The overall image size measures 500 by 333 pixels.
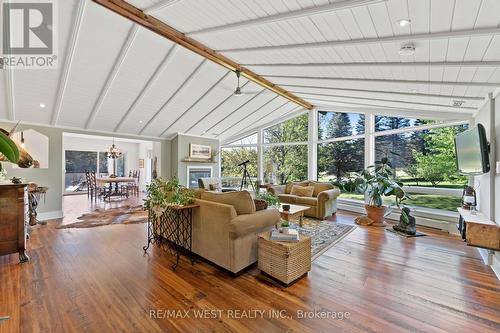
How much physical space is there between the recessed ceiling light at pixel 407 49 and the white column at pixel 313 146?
16.7 feet

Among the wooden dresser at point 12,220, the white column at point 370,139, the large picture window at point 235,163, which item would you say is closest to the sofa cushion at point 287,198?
the white column at point 370,139

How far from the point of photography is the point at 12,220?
2.91 metres

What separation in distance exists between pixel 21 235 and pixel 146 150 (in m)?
8.20

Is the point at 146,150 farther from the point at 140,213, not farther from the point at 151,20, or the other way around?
the point at 151,20

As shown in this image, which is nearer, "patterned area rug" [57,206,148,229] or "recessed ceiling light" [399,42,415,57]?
"recessed ceiling light" [399,42,415,57]

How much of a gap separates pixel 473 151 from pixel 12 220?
20.0ft

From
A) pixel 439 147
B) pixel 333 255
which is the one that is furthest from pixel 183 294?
pixel 439 147

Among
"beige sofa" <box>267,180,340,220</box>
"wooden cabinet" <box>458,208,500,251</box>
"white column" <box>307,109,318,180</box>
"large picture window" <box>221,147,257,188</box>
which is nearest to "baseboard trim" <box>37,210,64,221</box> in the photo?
"large picture window" <box>221,147,257,188</box>

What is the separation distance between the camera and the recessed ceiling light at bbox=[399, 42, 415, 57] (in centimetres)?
205

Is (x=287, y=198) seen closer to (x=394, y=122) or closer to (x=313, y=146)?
(x=313, y=146)

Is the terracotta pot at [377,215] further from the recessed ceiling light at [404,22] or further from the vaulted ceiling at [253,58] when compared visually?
the recessed ceiling light at [404,22]

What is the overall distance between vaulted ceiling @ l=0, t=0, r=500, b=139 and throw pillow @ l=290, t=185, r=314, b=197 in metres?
2.46

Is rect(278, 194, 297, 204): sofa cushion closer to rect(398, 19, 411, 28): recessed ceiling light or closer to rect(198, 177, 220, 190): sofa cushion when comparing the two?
rect(198, 177, 220, 190): sofa cushion

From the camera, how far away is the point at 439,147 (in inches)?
193
